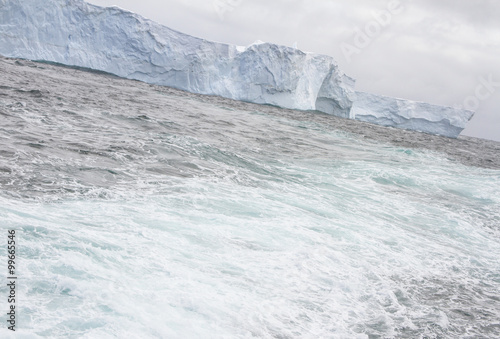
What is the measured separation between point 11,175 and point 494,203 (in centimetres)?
695

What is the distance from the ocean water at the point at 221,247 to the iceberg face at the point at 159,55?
51.3 feet

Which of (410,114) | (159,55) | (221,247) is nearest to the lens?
(221,247)

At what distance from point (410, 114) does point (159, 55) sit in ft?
55.5

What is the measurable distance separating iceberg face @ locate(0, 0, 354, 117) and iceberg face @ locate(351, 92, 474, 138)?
15.5 ft

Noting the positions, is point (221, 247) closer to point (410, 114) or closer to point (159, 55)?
point (159, 55)

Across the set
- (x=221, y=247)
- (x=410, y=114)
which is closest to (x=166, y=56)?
(x=410, y=114)

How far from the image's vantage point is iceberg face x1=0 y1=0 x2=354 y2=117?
20.4 m

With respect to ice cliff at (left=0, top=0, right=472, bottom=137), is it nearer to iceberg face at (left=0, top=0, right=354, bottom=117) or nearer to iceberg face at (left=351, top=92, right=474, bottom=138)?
iceberg face at (left=0, top=0, right=354, bottom=117)

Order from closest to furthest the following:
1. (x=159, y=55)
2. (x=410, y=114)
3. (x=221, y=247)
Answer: (x=221, y=247) < (x=159, y=55) < (x=410, y=114)

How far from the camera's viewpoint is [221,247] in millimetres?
3236

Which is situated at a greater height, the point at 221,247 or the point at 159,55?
the point at 159,55

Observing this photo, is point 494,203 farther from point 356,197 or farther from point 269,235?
point 269,235

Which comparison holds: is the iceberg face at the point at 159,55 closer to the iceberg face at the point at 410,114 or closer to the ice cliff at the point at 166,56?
the ice cliff at the point at 166,56

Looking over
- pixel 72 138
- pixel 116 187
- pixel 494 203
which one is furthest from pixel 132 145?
pixel 494 203
